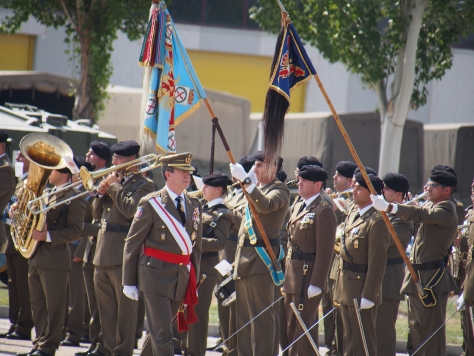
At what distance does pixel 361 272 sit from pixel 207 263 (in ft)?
6.02

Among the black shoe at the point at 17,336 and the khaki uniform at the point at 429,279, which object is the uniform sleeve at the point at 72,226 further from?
the khaki uniform at the point at 429,279

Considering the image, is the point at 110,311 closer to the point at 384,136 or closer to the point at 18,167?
the point at 18,167

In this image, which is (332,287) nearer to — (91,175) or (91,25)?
(91,175)

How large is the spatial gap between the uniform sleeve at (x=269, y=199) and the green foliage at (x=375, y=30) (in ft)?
22.8

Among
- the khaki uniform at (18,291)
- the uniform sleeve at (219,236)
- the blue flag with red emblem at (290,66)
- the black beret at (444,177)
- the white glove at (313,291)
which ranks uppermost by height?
the blue flag with red emblem at (290,66)

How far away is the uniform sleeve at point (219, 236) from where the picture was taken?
8586 millimetres

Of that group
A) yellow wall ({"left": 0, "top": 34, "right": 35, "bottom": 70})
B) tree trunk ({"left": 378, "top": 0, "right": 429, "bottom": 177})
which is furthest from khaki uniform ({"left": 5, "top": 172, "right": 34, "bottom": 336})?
yellow wall ({"left": 0, "top": 34, "right": 35, "bottom": 70})

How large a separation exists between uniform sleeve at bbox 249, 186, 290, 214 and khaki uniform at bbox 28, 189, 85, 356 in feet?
6.30

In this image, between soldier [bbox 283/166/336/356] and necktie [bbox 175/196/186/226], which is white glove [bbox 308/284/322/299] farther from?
necktie [bbox 175/196/186/226]

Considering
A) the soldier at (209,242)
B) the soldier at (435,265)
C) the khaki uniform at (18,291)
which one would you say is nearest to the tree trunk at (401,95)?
the soldier at (435,265)

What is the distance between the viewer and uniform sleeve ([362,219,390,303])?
7.72 metres

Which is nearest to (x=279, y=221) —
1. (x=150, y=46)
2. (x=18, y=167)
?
(x=150, y=46)

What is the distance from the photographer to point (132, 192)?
27.3 ft

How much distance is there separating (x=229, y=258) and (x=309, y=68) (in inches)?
114
